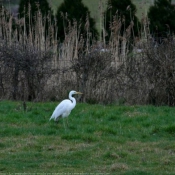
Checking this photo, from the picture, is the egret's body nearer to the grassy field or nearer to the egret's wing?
the egret's wing

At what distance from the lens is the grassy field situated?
9969mm

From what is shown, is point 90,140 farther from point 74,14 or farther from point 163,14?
point 163,14

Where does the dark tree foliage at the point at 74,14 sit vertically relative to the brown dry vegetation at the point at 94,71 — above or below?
above

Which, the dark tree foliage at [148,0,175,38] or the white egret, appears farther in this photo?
the dark tree foliage at [148,0,175,38]

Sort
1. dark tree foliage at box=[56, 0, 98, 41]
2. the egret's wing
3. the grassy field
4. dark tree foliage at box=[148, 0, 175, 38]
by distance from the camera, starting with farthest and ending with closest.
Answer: dark tree foliage at box=[148, 0, 175, 38] < dark tree foliage at box=[56, 0, 98, 41] < the egret's wing < the grassy field

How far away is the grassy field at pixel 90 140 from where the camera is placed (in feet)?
32.7

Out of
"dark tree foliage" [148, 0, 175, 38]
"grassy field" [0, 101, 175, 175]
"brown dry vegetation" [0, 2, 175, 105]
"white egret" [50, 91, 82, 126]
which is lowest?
"grassy field" [0, 101, 175, 175]

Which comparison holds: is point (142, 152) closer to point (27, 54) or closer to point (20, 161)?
point (20, 161)

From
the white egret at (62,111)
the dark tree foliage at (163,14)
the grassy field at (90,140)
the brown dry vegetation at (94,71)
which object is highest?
the dark tree foliage at (163,14)

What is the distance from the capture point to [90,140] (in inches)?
476

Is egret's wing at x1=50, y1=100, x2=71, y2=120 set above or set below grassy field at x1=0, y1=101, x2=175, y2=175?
above

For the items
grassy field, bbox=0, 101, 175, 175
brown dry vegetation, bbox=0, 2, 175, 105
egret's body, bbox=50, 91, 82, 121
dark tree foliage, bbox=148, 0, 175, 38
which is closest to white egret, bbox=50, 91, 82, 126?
egret's body, bbox=50, 91, 82, 121

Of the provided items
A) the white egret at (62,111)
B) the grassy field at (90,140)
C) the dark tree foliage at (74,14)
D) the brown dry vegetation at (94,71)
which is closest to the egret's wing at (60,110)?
the white egret at (62,111)

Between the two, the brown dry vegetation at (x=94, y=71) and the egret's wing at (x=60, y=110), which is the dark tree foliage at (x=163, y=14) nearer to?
the brown dry vegetation at (x=94, y=71)
